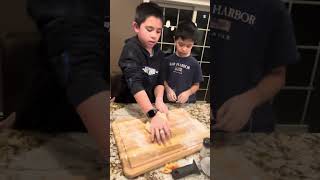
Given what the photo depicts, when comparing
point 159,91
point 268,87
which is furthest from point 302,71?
point 159,91

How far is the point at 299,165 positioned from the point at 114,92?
0.49 meters

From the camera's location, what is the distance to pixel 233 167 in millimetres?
797

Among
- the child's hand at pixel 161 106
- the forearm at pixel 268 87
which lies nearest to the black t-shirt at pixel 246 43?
the forearm at pixel 268 87

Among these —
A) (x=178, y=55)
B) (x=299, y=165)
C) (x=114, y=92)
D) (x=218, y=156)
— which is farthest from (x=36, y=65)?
(x=299, y=165)

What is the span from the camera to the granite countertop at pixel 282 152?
30.8 inches

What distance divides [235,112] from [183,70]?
0.16m

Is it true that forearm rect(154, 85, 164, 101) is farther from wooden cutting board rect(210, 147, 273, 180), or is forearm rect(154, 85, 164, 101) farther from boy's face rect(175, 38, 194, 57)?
wooden cutting board rect(210, 147, 273, 180)

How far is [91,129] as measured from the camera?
732mm

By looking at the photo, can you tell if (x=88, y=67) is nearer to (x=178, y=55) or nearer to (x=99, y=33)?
(x=99, y=33)

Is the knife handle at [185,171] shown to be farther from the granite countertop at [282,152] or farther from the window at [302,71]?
the window at [302,71]

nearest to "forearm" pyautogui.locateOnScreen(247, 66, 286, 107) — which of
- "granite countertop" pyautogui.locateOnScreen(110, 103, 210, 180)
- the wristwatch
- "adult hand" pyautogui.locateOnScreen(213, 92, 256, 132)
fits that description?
"adult hand" pyautogui.locateOnScreen(213, 92, 256, 132)

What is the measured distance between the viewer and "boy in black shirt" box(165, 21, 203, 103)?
0.69 m

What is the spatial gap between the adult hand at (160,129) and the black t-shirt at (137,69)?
5 cm

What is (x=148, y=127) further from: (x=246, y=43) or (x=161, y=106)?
(x=246, y=43)
